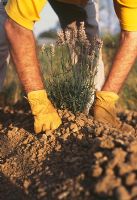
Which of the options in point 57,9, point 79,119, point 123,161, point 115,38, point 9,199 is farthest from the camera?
point 115,38


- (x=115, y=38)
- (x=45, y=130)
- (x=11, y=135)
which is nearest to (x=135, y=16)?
(x=45, y=130)

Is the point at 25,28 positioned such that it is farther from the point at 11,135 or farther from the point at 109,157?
the point at 109,157

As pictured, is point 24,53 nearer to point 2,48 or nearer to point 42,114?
point 42,114

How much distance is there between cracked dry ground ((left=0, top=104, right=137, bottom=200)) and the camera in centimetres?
212

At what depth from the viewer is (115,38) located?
8.19 metres

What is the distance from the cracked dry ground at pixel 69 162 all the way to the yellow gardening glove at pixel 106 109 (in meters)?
0.06

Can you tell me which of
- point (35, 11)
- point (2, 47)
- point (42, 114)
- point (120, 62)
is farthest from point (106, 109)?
point (2, 47)

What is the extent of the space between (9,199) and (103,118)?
1.00m

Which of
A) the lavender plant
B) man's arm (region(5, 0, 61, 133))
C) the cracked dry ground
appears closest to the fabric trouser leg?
the lavender plant

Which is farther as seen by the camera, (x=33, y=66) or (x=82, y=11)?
(x=82, y=11)

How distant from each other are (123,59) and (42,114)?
0.61 m

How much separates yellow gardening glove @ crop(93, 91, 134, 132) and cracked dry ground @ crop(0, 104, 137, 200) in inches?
2.5

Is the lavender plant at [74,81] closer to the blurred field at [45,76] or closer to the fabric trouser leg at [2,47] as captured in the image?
the fabric trouser leg at [2,47]

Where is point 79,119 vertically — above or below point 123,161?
below
